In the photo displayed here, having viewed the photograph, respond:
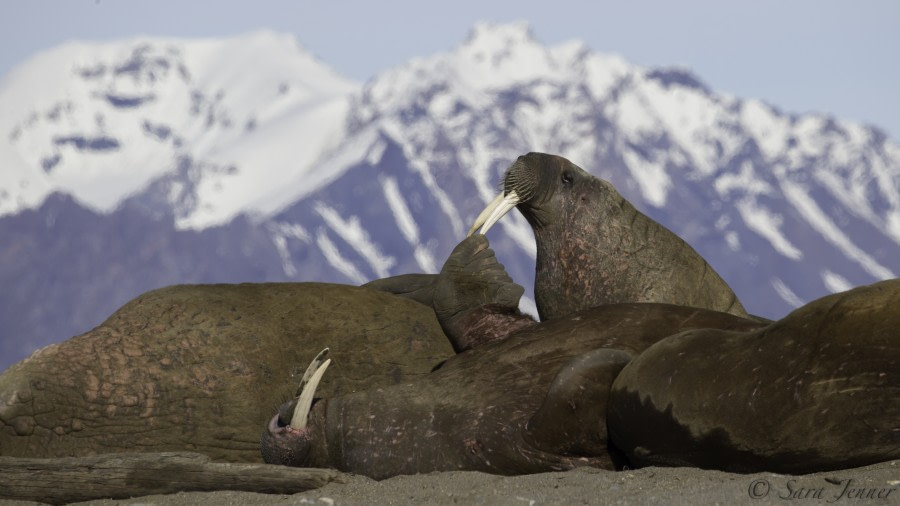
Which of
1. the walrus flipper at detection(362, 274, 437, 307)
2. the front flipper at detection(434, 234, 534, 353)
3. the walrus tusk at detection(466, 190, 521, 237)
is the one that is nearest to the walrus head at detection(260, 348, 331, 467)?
the front flipper at detection(434, 234, 534, 353)

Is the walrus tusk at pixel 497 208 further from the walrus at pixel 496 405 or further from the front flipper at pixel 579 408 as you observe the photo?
the front flipper at pixel 579 408

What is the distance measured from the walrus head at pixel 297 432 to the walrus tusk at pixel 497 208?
2.18 m

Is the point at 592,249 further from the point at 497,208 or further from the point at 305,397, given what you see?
the point at 305,397

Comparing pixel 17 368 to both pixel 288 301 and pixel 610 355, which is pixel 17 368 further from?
pixel 610 355

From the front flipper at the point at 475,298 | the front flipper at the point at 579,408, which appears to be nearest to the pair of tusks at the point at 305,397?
the front flipper at the point at 475,298

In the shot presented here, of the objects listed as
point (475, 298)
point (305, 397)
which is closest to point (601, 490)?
point (305, 397)

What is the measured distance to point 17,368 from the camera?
7969 millimetres

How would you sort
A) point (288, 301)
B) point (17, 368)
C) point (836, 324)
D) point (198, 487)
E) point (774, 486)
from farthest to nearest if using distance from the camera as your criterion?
point (288, 301), point (17, 368), point (198, 487), point (836, 324), point (774, 486)

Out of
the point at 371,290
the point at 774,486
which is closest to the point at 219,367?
the point at 371,290

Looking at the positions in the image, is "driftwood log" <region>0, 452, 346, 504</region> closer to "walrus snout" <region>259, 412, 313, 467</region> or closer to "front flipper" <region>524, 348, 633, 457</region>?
"walrus snout" <region>259, 412, 313, 467</region>

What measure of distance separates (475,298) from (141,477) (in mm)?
2645

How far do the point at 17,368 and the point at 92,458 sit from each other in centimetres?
172

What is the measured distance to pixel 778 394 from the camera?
18.3ft

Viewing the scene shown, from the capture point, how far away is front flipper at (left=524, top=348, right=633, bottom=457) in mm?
6367
